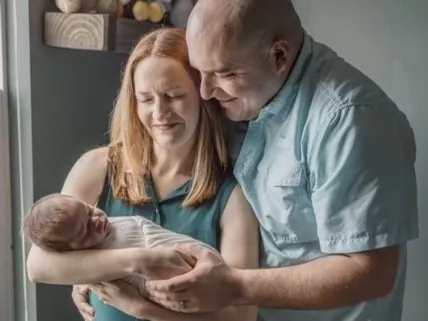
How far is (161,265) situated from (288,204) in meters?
0.27

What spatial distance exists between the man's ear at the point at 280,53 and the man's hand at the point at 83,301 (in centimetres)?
69

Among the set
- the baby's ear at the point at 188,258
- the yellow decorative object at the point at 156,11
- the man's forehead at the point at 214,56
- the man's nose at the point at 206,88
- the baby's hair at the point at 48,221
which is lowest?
the baby's ear at the point at 188,258

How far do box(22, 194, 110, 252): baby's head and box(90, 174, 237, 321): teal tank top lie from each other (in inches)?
5.0

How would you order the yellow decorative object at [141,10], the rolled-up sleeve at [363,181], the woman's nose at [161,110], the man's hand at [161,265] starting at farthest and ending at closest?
the yellow decorative object at [141,10] < the woman's nose at [161,110] < the man's hand at [161,265] < the rolled-up sleeve at [363,181]

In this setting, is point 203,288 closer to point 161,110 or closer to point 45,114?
point 161,110

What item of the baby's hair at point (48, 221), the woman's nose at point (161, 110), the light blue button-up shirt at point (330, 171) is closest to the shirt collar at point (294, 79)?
the light blue button-up shirt at point (330, 171)

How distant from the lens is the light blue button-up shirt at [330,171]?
4.25 ft

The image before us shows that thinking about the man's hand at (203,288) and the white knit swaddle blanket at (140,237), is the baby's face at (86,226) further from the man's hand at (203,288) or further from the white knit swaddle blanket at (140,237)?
the man's hand at (203,288)

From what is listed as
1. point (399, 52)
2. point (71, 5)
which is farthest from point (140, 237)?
point (399, 52)

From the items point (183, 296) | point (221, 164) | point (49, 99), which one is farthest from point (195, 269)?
point (49, 99)

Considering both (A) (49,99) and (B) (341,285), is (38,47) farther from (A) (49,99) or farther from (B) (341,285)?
(B) (341,285)

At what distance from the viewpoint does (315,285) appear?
1.34 metres

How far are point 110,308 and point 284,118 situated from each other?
547mm

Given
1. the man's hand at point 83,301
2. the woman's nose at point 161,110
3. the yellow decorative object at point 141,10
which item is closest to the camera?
the woman's nose at point 161,110
